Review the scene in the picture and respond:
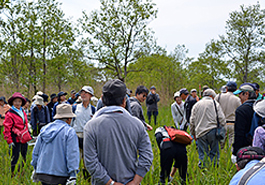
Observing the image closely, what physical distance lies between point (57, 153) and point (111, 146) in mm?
1027

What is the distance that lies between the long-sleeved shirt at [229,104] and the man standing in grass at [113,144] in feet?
12.4

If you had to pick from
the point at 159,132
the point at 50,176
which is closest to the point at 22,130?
the point at 50,176

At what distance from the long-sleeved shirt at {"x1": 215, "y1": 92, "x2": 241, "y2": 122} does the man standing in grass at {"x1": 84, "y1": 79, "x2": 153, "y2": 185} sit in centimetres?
377

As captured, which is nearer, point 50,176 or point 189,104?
point 50,176

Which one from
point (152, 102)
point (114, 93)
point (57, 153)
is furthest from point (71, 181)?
point (152, 102)

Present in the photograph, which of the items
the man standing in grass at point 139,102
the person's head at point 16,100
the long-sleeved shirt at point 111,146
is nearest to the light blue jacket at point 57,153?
the long-sleeved shirt at point 111,146

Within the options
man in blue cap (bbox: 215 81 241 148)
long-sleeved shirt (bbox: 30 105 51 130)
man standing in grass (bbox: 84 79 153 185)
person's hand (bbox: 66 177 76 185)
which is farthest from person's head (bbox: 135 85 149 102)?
long-sleeved shirt (bbox: 30 105 51 130)

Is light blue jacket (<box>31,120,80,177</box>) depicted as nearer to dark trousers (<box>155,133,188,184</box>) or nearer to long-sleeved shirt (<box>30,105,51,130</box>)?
dark trousers (<box>155,133,188,184</box>)

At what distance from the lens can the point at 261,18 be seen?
1814 cm

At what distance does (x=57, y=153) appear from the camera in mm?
2797

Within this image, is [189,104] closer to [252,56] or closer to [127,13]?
[127,13]

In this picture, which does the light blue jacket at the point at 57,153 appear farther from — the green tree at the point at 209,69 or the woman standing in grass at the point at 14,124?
the green tree at the point at 209,69

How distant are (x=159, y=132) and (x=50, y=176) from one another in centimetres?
171

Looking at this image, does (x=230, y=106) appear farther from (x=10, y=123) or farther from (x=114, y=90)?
(x=10, y=123)
